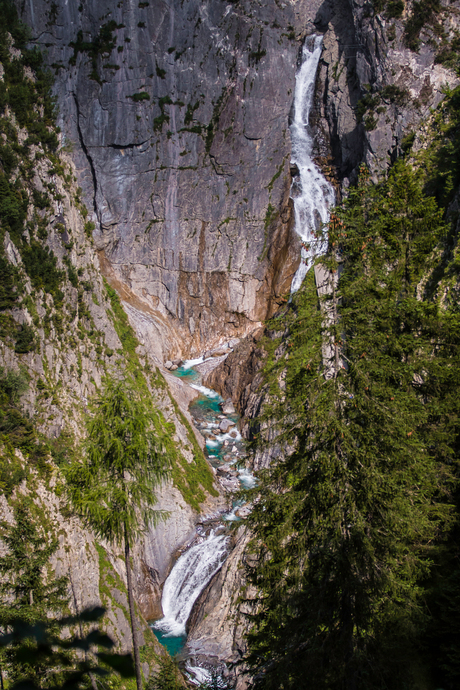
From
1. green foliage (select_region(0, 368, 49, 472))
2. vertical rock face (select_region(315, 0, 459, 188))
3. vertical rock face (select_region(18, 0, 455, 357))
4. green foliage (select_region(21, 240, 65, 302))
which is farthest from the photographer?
vertical rock face (select_region(18, 0, 455, 357))

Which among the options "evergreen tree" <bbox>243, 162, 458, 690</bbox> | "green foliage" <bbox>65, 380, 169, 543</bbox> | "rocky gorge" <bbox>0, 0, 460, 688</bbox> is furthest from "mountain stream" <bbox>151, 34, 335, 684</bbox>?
"green foliage" <bbox>65, 380, 169, 543</bbox>

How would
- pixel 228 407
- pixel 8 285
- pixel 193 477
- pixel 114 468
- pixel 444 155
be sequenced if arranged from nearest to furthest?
1. pixel 114 468
2. pixel 8 285
3. pixel 444 155
4. pixel 193 477
5. pixel 228 407

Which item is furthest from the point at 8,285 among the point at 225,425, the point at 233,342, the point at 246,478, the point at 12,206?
the point at 233,342

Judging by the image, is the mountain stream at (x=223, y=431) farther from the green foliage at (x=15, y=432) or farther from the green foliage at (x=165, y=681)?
the green foliage at (x=15, y=432)

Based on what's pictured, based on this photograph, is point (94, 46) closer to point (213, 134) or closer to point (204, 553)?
point (213, 134)

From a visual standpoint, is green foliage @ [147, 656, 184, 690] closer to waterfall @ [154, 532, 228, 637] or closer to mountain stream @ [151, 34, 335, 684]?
mountain stream @ [151, 34, 335, 684]

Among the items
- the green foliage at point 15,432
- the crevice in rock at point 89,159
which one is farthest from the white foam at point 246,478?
Answer: the crevice in rock at point 89,159

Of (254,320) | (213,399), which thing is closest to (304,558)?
(213,399)
